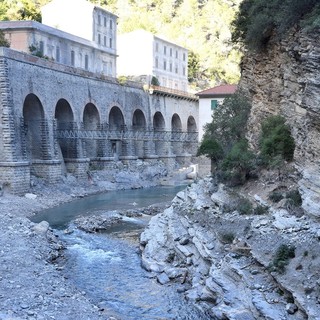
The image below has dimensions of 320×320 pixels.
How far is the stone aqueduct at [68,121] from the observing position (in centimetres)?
3850

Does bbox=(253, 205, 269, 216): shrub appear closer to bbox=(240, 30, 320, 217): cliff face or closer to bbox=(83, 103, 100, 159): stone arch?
bbox=(240, 30, 320, 217): cliff face

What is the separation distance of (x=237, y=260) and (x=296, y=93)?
25.8 ft

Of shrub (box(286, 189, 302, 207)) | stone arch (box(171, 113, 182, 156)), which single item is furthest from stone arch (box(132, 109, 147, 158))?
shrub (box(286, 189, 302, 207))

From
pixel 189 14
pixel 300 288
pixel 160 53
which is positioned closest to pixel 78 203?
pixel 300 288

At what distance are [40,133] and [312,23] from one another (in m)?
28.9

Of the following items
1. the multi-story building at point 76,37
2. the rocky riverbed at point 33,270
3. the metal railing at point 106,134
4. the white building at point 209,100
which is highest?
the multi-story building at point 76,37

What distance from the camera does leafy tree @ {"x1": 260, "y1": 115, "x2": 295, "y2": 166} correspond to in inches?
876

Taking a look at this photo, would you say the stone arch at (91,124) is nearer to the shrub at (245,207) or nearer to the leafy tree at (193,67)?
the shrub at (245,207)

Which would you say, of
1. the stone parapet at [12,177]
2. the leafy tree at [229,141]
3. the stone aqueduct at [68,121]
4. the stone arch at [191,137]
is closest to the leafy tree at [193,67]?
the stone arch at [191,137]

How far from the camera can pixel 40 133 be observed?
143 feet

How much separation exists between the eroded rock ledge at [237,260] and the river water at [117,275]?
0.55m

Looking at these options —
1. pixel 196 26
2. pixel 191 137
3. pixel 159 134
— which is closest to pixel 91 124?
pixel 159 134

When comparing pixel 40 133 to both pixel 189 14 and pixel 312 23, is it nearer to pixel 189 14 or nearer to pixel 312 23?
pixel 312 23

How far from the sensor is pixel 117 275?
69.7 ft
